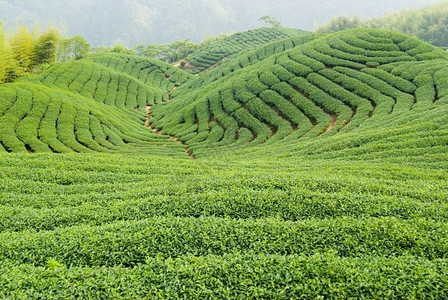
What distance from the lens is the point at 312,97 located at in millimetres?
32625

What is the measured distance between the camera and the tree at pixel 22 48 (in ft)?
149

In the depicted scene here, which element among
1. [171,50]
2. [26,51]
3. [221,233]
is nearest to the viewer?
[221,233]

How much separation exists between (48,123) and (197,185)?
25047mm

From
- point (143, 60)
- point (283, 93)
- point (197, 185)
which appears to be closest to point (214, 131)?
point (283, 93)

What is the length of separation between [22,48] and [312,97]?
45.8 metres

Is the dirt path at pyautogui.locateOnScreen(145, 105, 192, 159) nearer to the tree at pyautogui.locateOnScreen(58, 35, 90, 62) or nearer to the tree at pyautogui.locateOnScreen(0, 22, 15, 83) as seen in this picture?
the tree at pyautogui.locateOnScreen(0, 22, 15, 83)

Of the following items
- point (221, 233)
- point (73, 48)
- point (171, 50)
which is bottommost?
point (221, 233)

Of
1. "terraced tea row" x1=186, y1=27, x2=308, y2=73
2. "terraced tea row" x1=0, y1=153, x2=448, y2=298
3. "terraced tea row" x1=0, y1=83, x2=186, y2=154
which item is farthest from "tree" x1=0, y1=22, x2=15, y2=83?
"terraced tea row" x1=186, y1=27, x2=308, y2=73

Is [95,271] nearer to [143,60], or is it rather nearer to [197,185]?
[197,185]

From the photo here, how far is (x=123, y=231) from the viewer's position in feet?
28.5

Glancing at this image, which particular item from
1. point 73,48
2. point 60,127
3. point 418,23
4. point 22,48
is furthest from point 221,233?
point 418,23

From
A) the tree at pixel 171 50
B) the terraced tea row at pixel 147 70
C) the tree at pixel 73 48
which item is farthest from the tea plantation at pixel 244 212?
the tree at pixel 171 50

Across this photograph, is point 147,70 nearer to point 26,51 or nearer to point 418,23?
point 26,51

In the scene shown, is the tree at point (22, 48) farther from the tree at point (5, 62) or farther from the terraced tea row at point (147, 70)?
the terraced tea row at point (147, 70)
